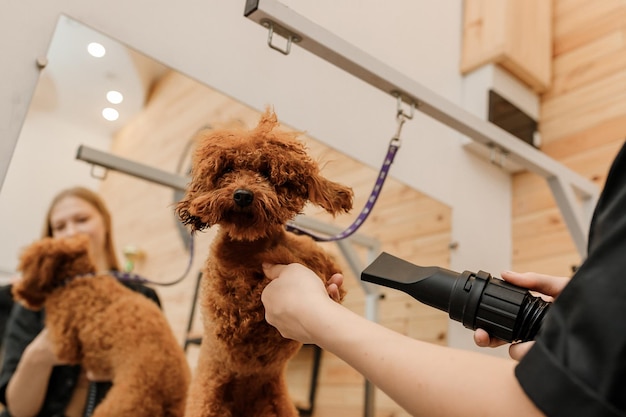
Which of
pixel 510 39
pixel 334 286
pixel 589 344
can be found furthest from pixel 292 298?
pixel 510 39

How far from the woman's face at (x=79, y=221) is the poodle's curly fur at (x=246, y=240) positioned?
0.63 meters

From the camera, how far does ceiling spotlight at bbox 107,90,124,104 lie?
3.01 feet

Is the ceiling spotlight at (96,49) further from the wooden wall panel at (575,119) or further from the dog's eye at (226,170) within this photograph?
the wooden wall panel at (575,119)

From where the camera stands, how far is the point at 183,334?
1.04 metres

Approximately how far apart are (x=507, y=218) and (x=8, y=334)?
1134 mm

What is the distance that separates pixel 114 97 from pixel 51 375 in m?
0.45

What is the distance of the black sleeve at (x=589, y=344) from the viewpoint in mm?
264

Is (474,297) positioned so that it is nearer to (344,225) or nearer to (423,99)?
(423,99)

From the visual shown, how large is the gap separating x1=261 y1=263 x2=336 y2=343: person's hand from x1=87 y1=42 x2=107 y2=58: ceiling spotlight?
513mm

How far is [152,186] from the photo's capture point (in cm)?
137

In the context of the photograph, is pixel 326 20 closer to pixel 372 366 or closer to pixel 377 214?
pixel 377 214

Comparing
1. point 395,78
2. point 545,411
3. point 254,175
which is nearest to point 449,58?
point 395,78

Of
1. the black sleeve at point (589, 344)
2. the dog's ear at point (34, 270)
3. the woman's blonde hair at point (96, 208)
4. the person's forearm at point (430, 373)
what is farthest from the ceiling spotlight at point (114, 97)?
the black sleeve at point (589, 344)

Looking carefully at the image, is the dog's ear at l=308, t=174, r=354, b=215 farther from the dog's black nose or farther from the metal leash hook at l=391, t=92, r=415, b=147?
the metal leash hook at l=391, t=92, r=415, b=147
